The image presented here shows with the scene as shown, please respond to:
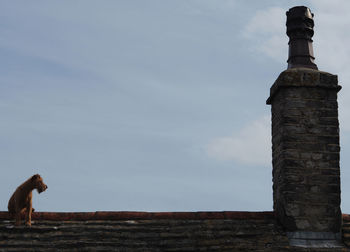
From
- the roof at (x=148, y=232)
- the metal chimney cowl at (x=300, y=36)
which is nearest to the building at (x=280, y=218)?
the roof at (x=148, y=232)

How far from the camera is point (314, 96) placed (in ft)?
30.2

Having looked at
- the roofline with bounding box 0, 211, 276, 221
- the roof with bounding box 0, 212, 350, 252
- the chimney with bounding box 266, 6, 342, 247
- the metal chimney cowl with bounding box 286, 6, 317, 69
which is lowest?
the roof with bounding box 0, 212, 350, 252

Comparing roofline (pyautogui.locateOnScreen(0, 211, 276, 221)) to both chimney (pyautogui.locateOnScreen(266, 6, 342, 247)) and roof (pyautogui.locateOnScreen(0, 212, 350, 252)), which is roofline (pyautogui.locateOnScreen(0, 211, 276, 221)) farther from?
chimney (pyautogui.locateOnScreen(266, 6, 342, 247))

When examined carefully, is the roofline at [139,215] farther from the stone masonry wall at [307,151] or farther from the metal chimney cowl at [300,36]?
the metal chimney cowl at [300,36]

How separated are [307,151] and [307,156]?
75 mm

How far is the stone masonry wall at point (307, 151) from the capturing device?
8.73 metres

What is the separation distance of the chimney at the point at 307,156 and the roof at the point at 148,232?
0.97 ft

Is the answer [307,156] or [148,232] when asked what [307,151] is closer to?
[307,156]

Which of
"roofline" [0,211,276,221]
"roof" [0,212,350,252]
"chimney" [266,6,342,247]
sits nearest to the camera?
"roof" [0,212,350,252]

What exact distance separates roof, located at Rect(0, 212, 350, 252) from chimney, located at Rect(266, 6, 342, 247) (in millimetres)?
297

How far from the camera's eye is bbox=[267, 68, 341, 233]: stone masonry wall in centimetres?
873

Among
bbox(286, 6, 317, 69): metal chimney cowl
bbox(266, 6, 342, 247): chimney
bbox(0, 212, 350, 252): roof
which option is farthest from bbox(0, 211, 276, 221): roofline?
bbox(286, 6, 317, 69): metal chimney cowl

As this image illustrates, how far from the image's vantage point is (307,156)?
8922 millimetres

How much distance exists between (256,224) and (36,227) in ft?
10.3
